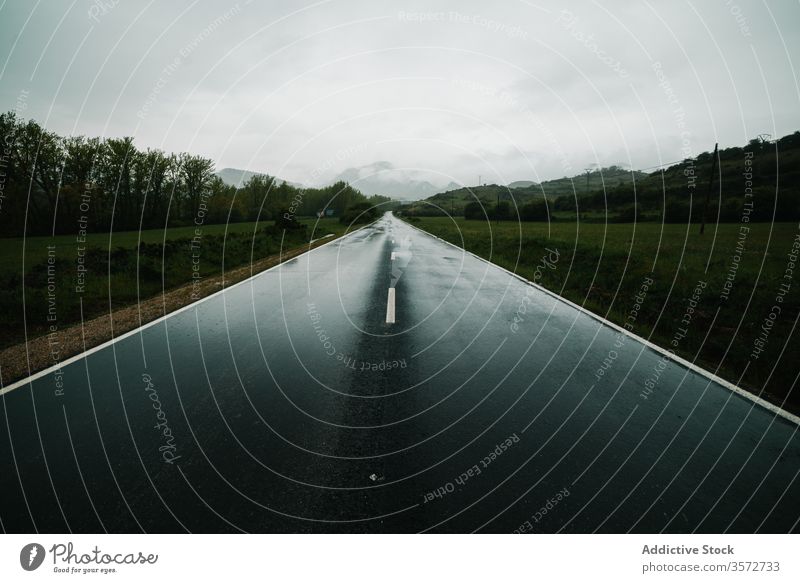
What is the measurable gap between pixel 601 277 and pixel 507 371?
27.5 feet

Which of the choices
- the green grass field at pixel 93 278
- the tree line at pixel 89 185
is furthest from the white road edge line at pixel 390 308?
the tree line at pixel 89 185

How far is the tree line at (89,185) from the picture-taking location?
71.8 ft

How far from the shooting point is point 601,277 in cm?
1135

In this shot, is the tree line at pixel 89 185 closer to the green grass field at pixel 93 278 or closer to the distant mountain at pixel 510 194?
the green grass field at pixel 93 278

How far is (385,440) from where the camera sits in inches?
126

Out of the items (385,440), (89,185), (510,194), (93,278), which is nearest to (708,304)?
(385,440)

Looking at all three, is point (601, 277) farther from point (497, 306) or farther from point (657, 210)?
point (657, 210)

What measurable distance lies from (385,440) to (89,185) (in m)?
29.9

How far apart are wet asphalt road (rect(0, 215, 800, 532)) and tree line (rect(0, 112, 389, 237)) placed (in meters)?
18.5

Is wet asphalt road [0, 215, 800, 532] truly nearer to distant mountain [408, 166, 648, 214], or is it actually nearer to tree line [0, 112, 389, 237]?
tree line [0, 112, 389, 237]

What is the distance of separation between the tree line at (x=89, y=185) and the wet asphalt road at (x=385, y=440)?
1848 centimetres

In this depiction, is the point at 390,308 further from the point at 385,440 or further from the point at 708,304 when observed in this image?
the point at 708,304

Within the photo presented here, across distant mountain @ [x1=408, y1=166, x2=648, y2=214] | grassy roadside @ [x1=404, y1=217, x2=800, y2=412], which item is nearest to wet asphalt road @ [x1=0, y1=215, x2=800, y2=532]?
grassy roadside @ [x1=404, y1=217, x2=800, y2=412]
